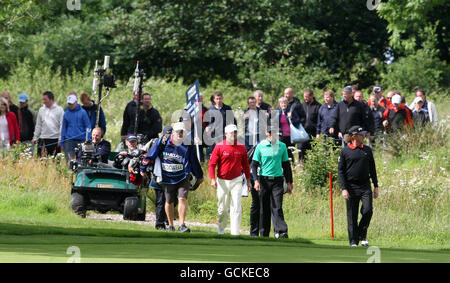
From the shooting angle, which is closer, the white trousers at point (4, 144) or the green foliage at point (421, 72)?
the white trousers at point (4, 144)

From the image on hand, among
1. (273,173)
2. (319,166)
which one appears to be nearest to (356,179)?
(273,173)

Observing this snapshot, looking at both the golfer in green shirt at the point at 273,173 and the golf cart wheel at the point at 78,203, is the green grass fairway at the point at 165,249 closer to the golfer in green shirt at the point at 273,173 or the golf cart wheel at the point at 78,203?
the golfer in green shirt at the point at 273,173

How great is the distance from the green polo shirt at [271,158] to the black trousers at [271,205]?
12 cm

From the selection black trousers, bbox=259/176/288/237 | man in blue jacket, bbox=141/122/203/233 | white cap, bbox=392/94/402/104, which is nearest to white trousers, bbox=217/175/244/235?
black trousers, bbox=259/176/288/237

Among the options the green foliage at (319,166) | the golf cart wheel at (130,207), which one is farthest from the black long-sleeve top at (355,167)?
the green foliage at (319,166)

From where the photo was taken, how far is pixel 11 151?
73.3ft

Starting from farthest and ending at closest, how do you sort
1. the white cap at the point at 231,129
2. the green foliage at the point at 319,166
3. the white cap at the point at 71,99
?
the white cap at the point at 71,99 → the green foliage at the point at 319,166 → the white cap at the point at 231,129

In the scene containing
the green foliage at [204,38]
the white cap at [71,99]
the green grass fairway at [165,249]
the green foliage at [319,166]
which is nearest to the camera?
the green grass fairway at [165,249]

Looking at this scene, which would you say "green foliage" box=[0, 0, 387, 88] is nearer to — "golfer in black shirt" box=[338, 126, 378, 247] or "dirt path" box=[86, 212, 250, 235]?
"dirt path" box=[86, 212, 250, 235]

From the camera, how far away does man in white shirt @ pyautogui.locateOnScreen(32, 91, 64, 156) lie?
22.9m

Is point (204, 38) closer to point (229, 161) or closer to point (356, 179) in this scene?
point (229, 161)

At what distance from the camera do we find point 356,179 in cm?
1602

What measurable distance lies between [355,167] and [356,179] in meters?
0.20

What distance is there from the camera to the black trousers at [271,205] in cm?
1698
